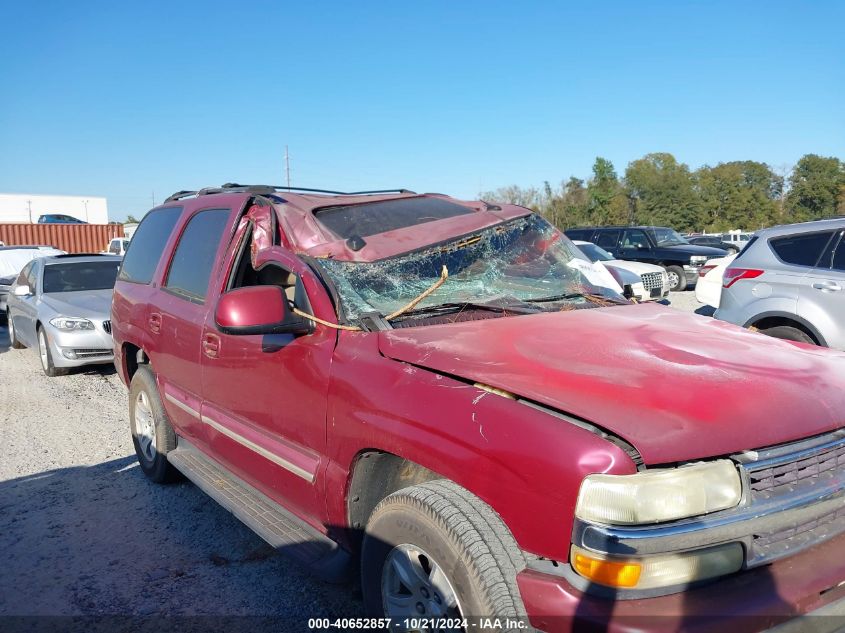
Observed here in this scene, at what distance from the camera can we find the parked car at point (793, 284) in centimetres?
613

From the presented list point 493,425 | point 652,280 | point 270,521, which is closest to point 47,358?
point 270,521

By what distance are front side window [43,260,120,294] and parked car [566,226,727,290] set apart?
Result: 37.3 feet

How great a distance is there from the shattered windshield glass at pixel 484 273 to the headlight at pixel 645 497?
1.38 metres

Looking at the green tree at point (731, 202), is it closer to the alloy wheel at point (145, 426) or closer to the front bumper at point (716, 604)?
the alloy wheel at point (145, 426)

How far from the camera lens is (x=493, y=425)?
6.77 ft

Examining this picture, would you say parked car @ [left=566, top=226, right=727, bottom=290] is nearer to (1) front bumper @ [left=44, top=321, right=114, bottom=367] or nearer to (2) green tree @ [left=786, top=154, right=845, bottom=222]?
(1) front bumper @ [left=44, top=321, right=114, bottom=367]

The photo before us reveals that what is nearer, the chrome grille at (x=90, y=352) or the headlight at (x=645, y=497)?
the headlight at (x=645, y=497)

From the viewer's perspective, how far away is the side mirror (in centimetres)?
278

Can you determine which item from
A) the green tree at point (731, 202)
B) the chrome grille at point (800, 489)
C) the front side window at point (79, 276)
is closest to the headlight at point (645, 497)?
the chrome grille at point (800, 489)

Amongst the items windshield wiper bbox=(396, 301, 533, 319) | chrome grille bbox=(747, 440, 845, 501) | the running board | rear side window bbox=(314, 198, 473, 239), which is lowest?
the running board

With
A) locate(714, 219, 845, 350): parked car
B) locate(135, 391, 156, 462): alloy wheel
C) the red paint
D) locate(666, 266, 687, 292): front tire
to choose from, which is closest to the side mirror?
the red paint

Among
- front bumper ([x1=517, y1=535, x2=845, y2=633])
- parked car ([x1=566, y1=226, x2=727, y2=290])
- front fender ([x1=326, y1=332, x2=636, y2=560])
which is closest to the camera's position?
front bumper ([x1=517, y1=535, x2=845, y2=633])

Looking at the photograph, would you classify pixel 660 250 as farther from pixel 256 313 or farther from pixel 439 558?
pixel 439 558

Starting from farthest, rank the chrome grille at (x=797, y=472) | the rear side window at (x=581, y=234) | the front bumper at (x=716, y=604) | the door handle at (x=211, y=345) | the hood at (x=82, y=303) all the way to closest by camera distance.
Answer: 1. the rear side window at (x=581, y=234)
2. the hood at (x=82, y=303)
3. the door handle at (x=211, y=345)
4. the chrome grille at (x=797, y=472)
5. the front bumper at (x=716, y=604)
